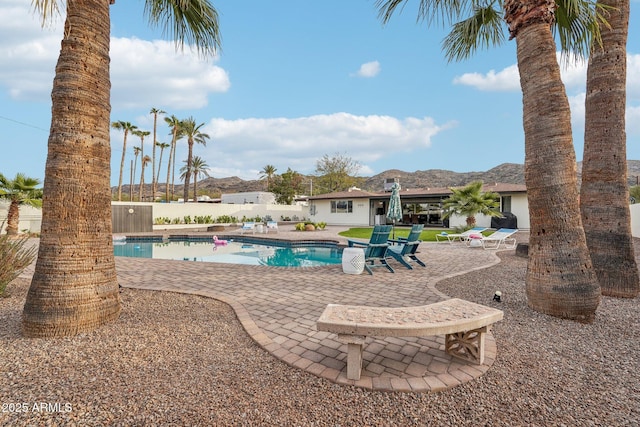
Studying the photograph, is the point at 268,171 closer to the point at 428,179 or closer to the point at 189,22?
the point at 189,22

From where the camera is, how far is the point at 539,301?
12.8 feet

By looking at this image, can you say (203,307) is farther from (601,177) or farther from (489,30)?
(489,30)

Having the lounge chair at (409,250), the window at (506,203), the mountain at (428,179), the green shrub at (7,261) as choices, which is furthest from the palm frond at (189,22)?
the mountain at (428,179)

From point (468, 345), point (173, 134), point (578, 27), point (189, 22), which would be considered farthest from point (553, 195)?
point (173, 134)

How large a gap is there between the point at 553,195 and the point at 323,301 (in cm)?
339

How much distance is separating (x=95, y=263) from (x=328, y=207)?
26.8 meters

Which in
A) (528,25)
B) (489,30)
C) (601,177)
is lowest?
(601,177)

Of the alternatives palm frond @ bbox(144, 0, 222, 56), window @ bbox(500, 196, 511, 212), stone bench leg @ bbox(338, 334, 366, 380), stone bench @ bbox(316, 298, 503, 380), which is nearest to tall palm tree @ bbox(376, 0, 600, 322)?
stone bench @ bbox(316, 298, 503, 380)

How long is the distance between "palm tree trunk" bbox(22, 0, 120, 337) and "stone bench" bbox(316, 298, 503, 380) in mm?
2580

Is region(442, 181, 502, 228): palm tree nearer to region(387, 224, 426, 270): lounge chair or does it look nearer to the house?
the house

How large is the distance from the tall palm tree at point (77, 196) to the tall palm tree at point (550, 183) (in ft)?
17.2

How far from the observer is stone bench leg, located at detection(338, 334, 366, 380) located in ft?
7.81

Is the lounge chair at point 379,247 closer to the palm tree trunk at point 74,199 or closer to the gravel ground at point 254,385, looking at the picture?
the gravel ground at point 254,385

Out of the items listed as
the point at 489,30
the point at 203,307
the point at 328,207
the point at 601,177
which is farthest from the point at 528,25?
the point at 328,207
